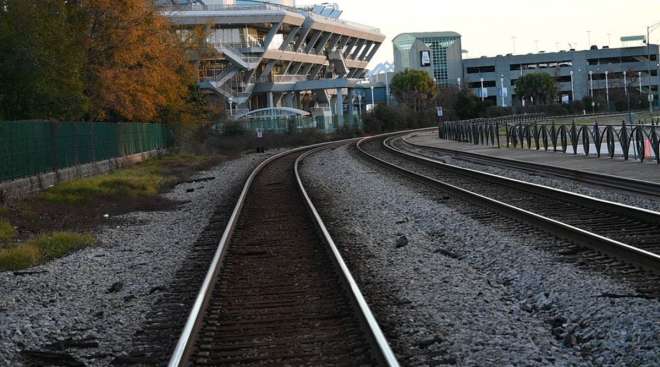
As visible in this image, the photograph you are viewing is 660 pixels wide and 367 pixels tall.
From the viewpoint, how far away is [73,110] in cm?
3612

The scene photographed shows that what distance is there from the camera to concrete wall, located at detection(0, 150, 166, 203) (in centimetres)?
2442

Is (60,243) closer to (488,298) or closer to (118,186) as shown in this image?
(488,298)

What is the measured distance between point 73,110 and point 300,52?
9334cm

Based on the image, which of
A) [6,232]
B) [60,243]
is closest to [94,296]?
[60,243]

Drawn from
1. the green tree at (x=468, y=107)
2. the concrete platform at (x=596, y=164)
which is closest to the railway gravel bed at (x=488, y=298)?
the concrete platform at (x=596, y=164)

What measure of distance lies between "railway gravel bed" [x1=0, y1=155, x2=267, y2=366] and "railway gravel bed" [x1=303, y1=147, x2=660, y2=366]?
8.23 feet

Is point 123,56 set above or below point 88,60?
above

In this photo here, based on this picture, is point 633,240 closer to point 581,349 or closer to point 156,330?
point 581,349

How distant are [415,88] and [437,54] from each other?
169ft

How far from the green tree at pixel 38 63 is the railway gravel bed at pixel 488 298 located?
61.7 feet

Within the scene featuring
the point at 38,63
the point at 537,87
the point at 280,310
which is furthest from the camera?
the point at 537,87

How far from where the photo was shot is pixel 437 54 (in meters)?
180

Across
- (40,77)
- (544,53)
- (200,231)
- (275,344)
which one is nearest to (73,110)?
(40,77)

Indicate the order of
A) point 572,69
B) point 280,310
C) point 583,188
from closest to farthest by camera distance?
point 280,310
point 583,188
point 572,69
